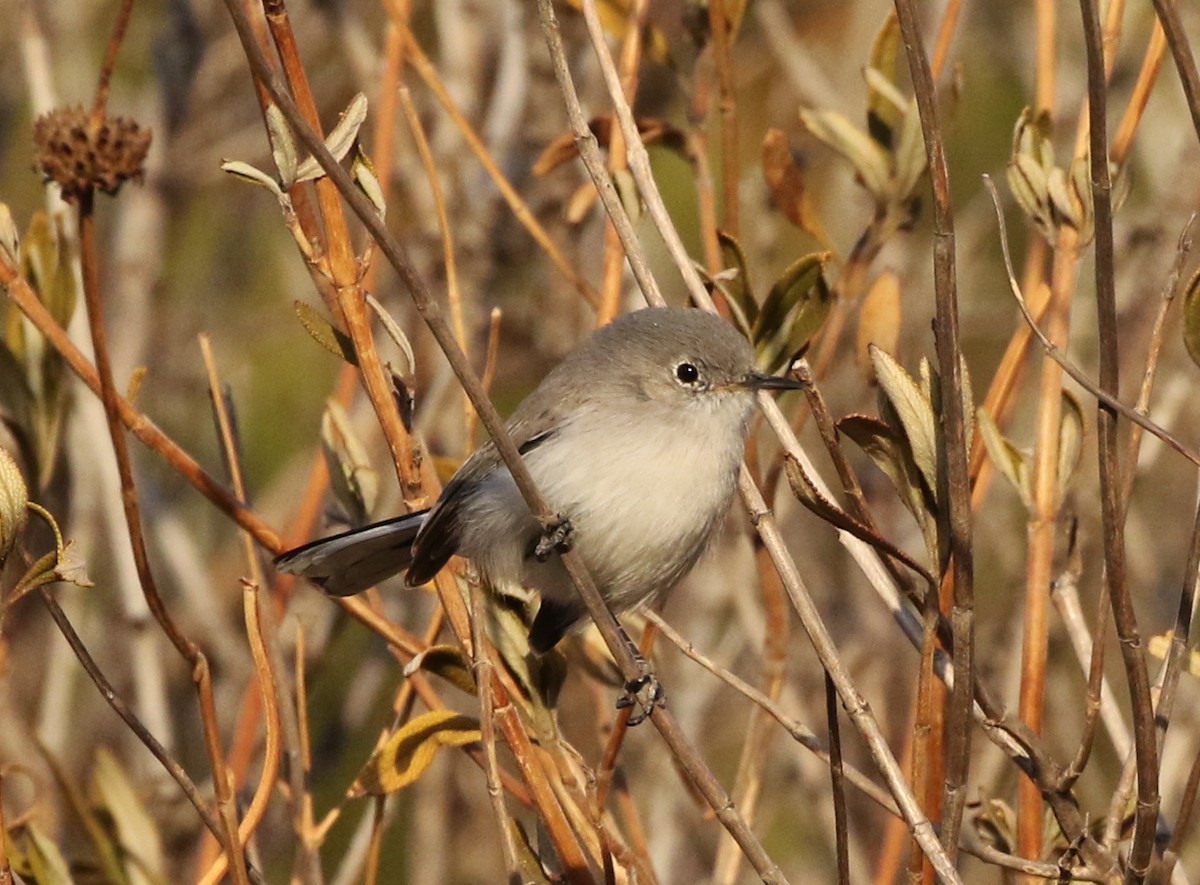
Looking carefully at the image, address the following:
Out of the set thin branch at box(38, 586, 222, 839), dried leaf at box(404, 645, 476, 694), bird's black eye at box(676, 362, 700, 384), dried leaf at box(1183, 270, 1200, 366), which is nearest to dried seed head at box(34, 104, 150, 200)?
thin branch at box(38, 586, 222, 839)

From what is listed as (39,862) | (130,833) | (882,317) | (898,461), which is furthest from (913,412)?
(130,833)

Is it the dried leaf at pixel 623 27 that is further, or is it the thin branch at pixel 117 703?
the dried leaf at pixel 623 27

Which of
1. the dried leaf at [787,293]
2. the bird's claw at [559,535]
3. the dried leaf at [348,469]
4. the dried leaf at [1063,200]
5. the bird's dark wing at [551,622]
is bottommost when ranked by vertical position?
the bird's dark wing at [551,622]

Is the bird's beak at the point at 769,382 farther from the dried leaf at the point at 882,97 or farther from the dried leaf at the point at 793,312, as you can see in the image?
the dried leaf at the point at 882,97

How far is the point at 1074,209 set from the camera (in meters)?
2.29

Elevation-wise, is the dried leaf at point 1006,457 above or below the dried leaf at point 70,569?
above

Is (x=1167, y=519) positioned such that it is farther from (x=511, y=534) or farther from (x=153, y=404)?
(x=153, y=404)

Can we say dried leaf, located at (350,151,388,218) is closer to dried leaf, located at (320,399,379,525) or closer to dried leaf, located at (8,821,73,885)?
dried leaf, located at (320,399,379,525)

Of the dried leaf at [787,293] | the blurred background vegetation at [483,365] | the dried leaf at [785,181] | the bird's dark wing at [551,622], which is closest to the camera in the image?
the dried leaf at [787,293]

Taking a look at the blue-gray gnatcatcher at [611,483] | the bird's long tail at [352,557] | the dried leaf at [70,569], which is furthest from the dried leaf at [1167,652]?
the dried leaf at [70,569]

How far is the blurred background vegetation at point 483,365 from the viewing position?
142 inches

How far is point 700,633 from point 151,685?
1568mm

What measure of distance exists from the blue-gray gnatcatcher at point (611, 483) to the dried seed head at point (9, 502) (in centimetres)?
72

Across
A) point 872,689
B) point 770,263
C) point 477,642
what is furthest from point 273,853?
point 477,642
